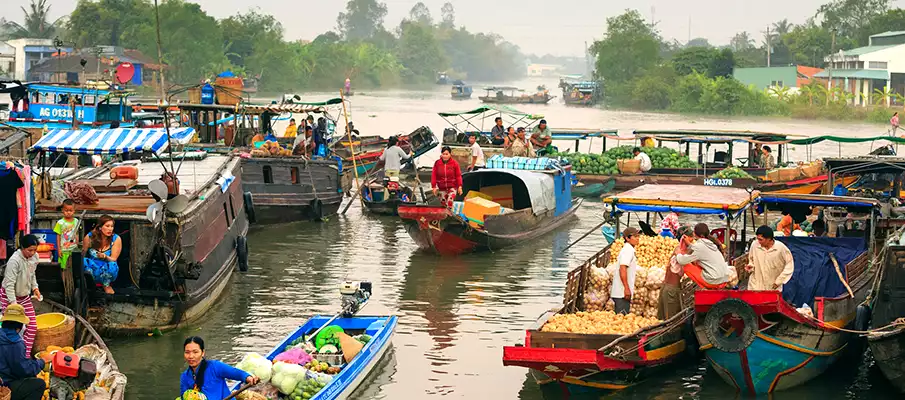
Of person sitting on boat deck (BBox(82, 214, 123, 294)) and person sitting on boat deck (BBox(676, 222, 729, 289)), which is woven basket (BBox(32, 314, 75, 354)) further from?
person sitting on boat deck (BBox(676, 222, 729, 289))

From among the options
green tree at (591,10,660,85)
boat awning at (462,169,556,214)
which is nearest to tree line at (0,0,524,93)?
green tree at (591,10,660,85)

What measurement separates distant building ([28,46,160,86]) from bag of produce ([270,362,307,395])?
39197 mm

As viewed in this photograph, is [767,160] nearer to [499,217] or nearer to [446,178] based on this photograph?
[499,217]

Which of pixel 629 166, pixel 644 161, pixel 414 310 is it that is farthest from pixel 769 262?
pixel 644 161

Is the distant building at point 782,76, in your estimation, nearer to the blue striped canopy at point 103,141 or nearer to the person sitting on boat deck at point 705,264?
the blue striped canopy at point 103,141

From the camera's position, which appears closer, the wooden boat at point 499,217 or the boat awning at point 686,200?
the boat awning at point 686,200

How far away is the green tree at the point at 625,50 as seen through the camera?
303ft

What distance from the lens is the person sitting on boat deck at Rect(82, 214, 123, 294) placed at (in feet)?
45.5

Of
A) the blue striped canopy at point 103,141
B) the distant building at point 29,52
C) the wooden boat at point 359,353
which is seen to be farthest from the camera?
the distant building at point 29,52

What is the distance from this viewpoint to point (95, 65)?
60969 mm

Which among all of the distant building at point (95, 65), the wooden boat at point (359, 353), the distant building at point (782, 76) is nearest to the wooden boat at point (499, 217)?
the wooden boat at point (359, 353)

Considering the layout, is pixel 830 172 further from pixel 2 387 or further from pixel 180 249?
pixel 2 387

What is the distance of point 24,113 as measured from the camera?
26.2 m

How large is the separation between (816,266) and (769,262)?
6.19ft
